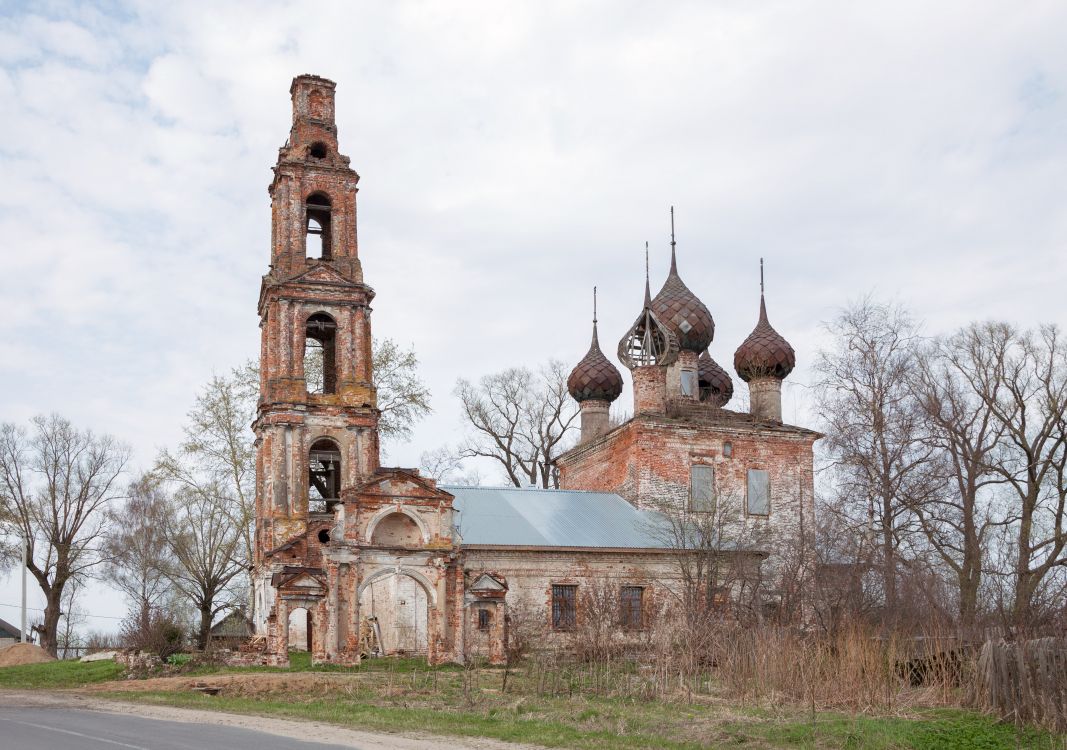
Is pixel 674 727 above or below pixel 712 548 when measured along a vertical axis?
below

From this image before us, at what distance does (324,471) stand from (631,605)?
8.06 meters

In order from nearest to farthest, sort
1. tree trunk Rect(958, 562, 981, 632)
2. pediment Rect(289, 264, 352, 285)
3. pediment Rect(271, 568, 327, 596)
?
1. tree trunk Rect(958, 562, 981, 632)
2. pediment Rect(271, 568, 327, 596)
3. pediment Rect(289, 264, 352, 285)

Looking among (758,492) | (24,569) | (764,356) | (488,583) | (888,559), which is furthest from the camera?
(24,569)

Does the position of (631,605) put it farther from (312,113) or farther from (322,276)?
(312,113)

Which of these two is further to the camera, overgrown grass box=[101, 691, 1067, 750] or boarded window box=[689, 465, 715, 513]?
boarded window box=[689, 465, 715, 513]

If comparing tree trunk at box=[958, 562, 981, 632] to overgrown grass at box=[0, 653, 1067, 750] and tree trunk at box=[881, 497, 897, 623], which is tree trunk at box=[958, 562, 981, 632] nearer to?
tree trunk at box=[881, 497, 897, 623]

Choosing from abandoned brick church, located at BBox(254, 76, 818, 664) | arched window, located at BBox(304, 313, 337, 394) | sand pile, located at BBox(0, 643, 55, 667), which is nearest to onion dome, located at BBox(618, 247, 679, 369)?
abandoned brick church, located at BBox(254, 76, 818, 664)

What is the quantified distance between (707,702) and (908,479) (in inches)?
482

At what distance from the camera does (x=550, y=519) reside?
1219 inches

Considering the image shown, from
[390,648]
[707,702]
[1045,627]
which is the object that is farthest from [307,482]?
[1045,627]

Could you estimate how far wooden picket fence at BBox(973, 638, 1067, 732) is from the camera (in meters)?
14.2

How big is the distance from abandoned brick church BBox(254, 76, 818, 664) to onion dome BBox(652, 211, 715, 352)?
6 centimetres

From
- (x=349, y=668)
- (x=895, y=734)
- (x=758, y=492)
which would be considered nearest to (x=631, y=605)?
(x=758, y=492)

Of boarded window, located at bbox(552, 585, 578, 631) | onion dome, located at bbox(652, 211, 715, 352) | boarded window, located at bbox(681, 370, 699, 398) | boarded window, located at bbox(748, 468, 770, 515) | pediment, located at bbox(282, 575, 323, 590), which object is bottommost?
boarded window, located at bbox(552, 585, 578, 631)
